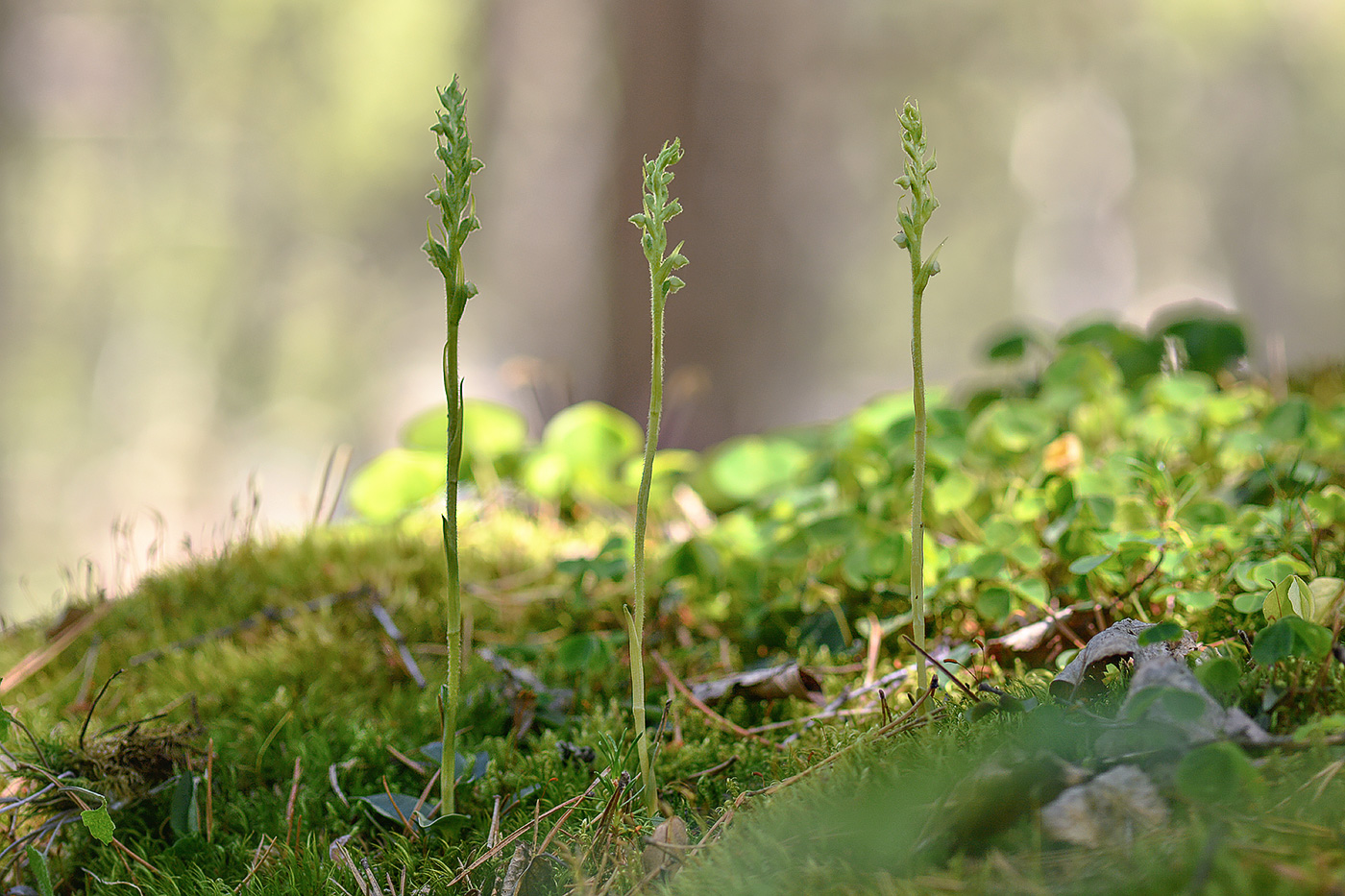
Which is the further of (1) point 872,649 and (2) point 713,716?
(1) point 872,649

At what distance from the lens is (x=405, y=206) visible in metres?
9.02

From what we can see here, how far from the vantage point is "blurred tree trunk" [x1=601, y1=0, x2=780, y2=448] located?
16.2 ft

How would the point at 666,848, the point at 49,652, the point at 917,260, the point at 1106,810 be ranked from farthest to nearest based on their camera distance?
1. the point at 49,652
2. the point at 917,260
3. the point at 666,848
4. the point at 1106,810

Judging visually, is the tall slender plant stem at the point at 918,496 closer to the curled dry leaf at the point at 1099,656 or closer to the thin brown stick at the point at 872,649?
the curled dry leaf at the point at 1099,656

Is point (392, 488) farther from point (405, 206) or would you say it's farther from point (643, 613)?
point (405, 206)

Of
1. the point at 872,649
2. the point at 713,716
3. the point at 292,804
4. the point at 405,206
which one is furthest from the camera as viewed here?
the point at 405,206

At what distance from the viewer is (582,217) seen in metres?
4.96

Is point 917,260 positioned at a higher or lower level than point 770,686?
higher

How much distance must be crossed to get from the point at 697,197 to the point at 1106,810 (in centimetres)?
514

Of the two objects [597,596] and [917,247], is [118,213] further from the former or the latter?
[917,247]

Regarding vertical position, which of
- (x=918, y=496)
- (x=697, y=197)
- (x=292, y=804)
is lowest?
(x=292, y=804)

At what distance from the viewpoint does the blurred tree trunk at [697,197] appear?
4.93 m

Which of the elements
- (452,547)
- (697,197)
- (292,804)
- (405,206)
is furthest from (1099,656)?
(405,206)

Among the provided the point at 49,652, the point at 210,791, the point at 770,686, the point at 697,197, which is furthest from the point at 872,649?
the point at 697,197
